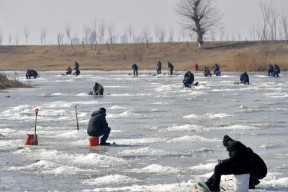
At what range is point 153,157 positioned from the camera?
2077cm

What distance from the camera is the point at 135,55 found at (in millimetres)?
133875

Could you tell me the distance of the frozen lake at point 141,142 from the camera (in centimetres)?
1731

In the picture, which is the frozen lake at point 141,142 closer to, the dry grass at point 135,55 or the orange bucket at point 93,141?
the orange bucket at point 93,141

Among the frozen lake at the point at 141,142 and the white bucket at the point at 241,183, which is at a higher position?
the white bucket at the point at 241,183

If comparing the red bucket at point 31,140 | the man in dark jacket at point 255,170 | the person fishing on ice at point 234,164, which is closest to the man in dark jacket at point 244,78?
the red bucket at point 31,140

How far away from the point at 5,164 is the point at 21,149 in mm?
2725

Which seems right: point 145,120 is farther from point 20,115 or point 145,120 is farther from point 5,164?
point 5,164

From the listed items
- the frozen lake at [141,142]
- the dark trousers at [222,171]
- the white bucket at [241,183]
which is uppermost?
the dark trousers at [222,171]

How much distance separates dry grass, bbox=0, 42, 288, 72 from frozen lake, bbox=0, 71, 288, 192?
53.7 metres

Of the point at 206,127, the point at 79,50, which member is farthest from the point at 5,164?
the point at 79,50

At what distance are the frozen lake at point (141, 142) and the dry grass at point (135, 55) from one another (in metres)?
53.7

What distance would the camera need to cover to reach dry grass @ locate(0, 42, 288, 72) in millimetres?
109562

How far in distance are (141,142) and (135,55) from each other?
10998 centimetres

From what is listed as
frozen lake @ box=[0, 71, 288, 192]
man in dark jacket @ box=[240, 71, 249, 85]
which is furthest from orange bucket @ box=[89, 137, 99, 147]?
man in dark jacket @ box=[240, 71, 249, 85]
